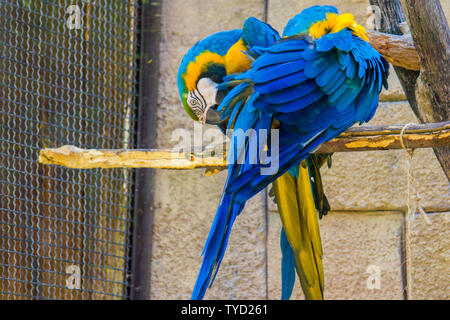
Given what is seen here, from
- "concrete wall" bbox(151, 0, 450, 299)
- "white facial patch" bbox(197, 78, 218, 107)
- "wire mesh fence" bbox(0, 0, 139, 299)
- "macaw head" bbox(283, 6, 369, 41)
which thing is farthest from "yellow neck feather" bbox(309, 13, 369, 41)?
"wire mesh fence" bbox(0, 0, 139, 299)

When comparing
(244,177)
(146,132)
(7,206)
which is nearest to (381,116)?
(146,132)

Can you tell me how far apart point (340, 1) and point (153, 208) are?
858 millimetres

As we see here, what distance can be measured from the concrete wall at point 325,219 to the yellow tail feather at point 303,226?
41 cm

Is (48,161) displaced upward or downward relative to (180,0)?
downward

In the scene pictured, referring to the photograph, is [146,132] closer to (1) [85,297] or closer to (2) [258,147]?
(1) [85,297]

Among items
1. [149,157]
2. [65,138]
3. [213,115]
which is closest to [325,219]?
[213,115]

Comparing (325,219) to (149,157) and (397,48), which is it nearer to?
(397,48)

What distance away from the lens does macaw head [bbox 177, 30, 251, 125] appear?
4.79 feet

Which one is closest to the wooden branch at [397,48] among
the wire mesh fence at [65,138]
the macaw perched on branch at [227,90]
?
the macaw perched on branch at [227,90]

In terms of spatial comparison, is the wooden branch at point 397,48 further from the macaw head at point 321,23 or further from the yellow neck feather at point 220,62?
the yellow neck feather at point 220,62

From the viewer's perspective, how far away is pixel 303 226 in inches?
54.9

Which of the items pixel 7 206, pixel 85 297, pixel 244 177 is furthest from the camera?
pixel 85 297

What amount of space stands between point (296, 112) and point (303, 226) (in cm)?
34

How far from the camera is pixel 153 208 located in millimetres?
1919
